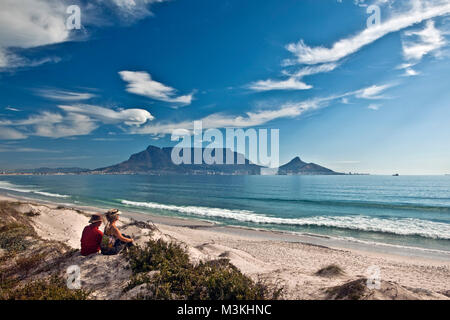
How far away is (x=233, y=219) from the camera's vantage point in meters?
26.2

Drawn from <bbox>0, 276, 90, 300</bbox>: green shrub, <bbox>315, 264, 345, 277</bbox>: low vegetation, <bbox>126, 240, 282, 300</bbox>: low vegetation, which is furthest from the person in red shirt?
<bbox>315, 264, 345, 277</bbox>: low vegetation

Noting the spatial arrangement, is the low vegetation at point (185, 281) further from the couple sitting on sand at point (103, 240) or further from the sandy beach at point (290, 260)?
the couple sitting on sand at point (103, 240)

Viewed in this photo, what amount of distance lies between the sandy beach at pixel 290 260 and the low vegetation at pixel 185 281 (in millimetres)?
462

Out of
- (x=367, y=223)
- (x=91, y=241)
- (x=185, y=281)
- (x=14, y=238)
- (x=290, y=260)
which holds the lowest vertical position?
(x=367, y=223)

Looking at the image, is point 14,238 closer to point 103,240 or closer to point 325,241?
point 103,240

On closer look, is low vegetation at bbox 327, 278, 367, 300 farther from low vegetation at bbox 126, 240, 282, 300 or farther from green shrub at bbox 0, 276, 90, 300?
green shrub at bbox 0, 276, 90, 300

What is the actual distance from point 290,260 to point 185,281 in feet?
28.1

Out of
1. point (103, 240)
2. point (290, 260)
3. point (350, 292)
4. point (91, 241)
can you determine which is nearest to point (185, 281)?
point (350, 292)

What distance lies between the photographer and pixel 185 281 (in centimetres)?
510
